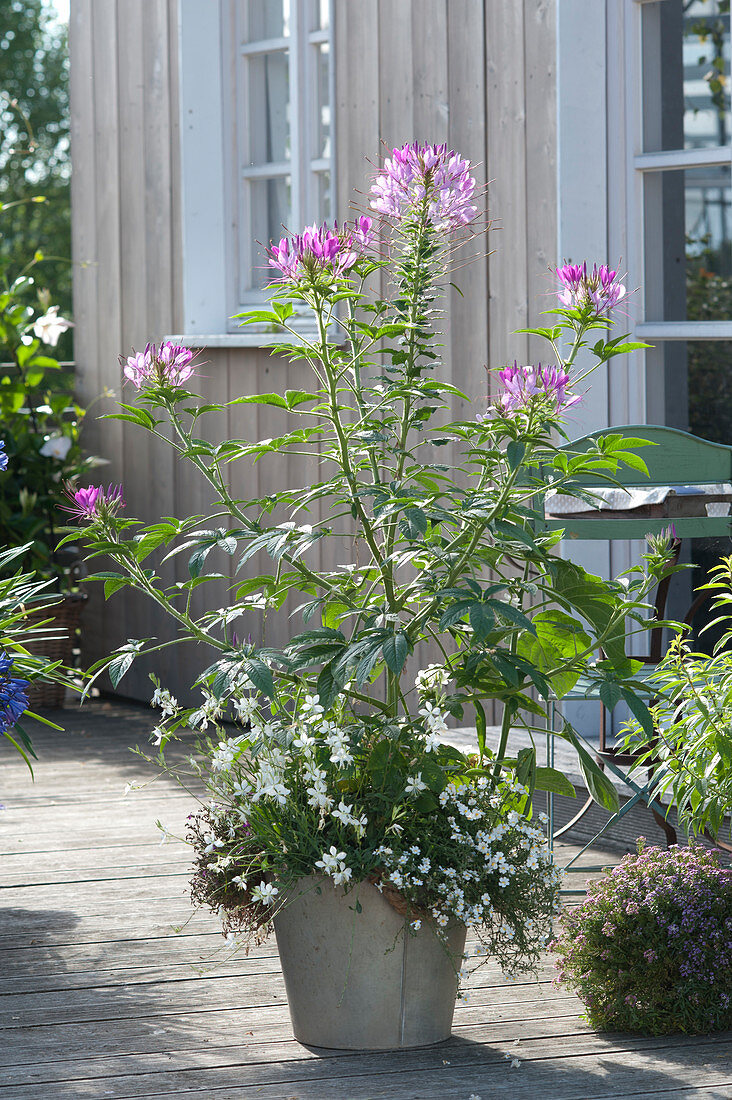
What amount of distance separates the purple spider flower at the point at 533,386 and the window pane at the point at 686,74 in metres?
1.75

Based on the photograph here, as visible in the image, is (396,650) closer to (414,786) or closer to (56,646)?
(414,786)

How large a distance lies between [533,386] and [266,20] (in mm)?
3662

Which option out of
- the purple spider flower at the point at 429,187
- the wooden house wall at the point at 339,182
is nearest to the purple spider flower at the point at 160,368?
→ the purple spider flower at the point at 429,187

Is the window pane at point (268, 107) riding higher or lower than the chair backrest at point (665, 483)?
higher

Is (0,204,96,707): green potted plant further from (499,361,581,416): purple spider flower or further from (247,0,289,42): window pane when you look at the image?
(499,361,581,416): purple spider flower

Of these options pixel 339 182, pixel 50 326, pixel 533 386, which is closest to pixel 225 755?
pixel 533 386

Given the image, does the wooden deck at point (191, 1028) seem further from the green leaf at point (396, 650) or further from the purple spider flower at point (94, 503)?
the purple spider flower at point (94, 503)

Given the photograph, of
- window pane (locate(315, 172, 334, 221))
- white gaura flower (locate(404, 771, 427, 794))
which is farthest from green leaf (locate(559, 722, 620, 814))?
window pane (locate(315, 172, 334, 221))

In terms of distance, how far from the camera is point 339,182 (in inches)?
190

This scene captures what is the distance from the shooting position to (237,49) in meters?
5.48

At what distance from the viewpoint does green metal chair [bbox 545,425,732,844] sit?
10.0ft

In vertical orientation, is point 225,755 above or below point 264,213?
below

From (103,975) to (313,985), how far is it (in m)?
0.63

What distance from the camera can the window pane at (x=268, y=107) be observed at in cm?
536
